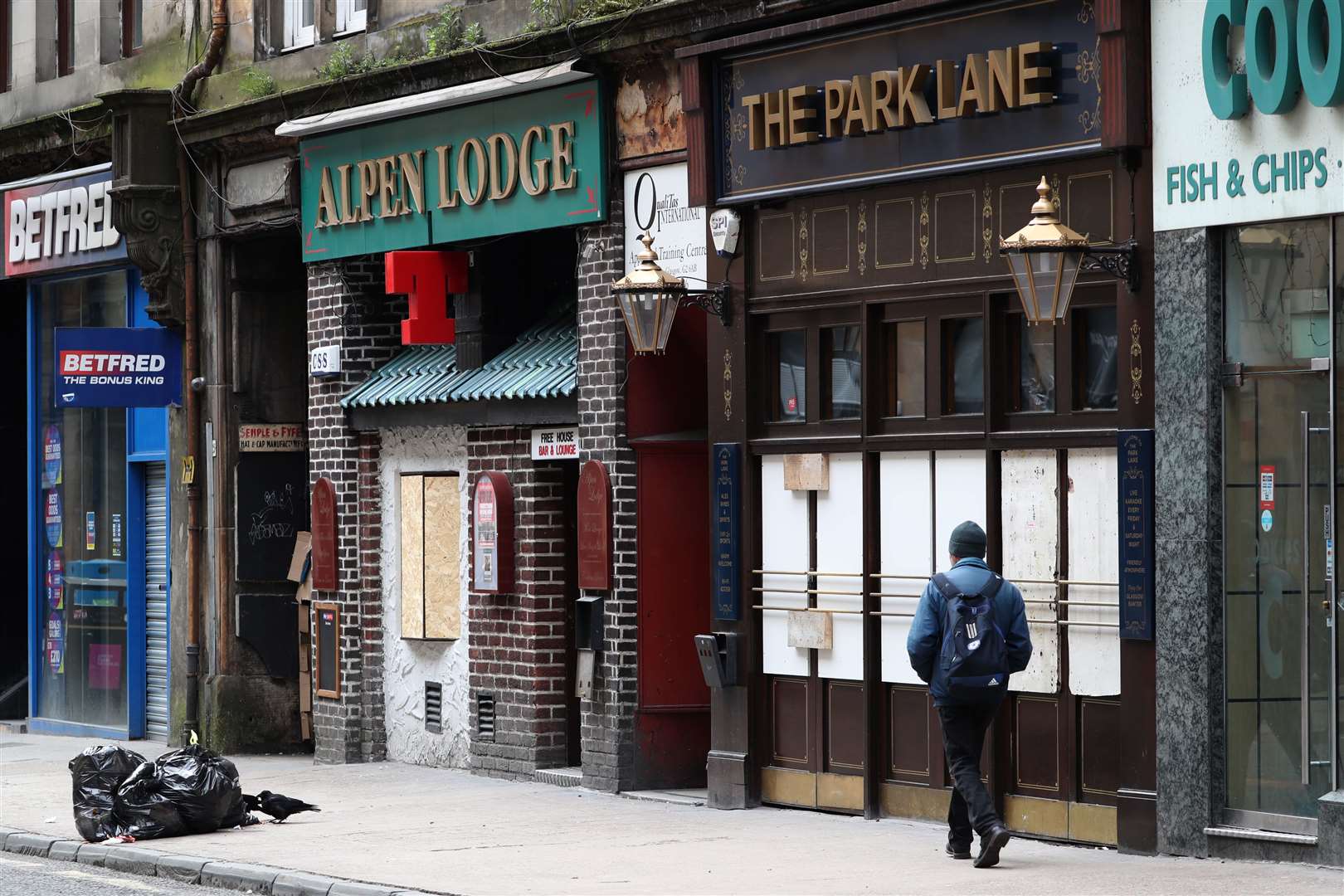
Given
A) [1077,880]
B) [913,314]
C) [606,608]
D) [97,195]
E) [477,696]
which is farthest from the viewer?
[97,195]

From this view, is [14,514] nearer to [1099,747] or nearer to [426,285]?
[426,285]

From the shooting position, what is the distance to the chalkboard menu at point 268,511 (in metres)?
19.4

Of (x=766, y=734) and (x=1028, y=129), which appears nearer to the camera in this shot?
(x=1028, y=129)

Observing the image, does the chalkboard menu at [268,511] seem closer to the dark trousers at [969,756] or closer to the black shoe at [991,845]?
the dark trousers at [969,756]

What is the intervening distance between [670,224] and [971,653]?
15.8 ft

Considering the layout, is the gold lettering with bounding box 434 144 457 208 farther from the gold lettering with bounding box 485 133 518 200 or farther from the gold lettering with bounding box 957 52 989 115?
the gold lettering with bounding box 957 52 989 115

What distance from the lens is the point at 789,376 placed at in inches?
562

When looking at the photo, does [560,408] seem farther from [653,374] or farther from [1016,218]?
[1016,218]

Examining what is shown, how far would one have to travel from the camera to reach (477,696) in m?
16.8

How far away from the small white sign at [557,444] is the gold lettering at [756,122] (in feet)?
8.80

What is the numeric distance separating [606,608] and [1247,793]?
5294 mm

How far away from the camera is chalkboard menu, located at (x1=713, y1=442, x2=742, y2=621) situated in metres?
14.4

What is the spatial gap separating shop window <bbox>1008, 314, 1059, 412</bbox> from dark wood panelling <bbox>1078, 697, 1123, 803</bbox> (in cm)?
173

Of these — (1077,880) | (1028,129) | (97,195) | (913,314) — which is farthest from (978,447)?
(97,195)
